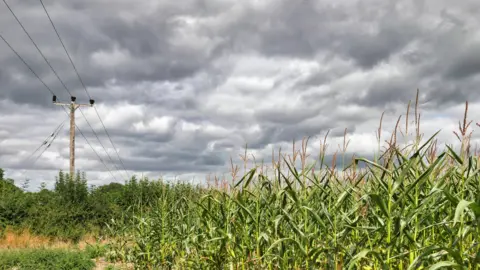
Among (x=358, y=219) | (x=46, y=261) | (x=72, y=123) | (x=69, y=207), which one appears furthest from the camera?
(x=72, y=123)

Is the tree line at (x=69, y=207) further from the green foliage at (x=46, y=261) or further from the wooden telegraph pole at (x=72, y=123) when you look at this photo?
the green foliage at (x=46, y=261)

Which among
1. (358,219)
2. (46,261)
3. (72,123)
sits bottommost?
(46,261)

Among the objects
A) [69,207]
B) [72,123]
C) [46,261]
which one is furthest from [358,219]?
[72,123]

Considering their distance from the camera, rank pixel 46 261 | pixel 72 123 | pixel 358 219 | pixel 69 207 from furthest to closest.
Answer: pixel 72 123, pixel 69 207, pixel 46 261, pixel 358 219

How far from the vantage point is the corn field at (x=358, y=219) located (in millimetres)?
3574

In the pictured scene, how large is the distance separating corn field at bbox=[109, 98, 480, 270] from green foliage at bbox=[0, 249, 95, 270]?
13.1ft

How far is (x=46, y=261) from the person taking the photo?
11.9 meters

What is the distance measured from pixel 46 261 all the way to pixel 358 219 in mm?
9851

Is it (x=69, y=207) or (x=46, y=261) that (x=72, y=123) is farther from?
(x=46, y=261)

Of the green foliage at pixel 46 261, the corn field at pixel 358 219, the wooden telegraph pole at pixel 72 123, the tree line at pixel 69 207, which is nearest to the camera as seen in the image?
the corn field at pixel 358 219

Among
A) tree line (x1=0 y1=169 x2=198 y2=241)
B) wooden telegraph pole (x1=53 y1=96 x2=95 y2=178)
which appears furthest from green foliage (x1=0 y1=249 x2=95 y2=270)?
wooden telegraph pole (x1=53 y1=96 x2=95 y2=178)

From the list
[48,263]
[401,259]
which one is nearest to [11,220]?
[48,263]

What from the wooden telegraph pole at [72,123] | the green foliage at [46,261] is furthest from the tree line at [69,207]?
the green foliage at [46,261]

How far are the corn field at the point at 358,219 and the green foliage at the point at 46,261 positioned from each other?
4001 mm
